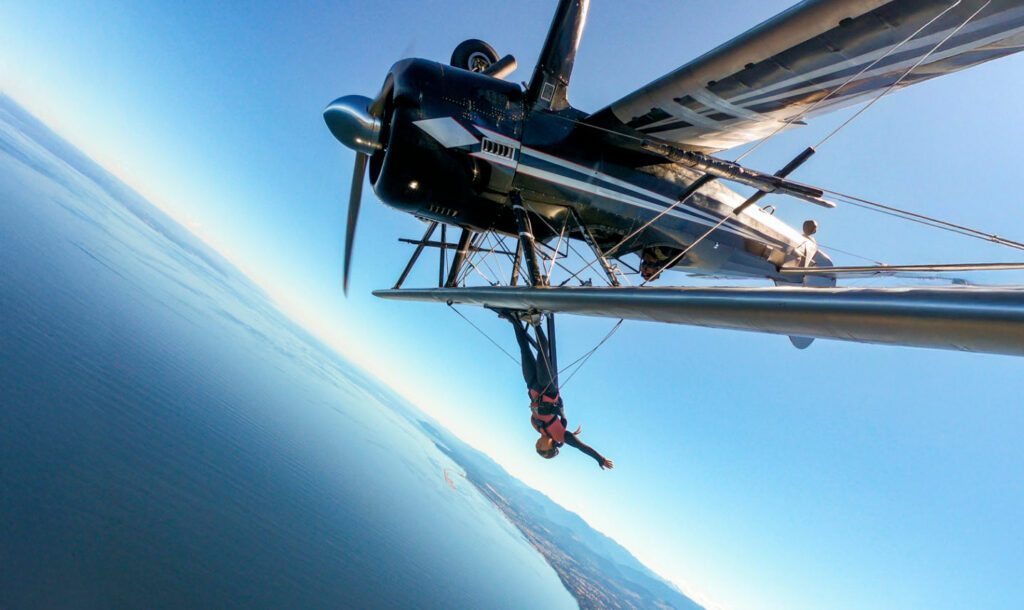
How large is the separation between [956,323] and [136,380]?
5507cm

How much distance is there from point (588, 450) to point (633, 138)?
5.08m

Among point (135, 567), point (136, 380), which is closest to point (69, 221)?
point (136, 380)

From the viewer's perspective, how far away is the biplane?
3.59 meters

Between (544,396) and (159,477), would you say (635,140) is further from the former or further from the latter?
(159,477)

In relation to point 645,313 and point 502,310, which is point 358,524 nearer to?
point 502,310

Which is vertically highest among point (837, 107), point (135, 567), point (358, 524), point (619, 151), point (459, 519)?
point (837, 107)

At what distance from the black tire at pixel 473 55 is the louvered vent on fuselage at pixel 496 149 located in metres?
3.28

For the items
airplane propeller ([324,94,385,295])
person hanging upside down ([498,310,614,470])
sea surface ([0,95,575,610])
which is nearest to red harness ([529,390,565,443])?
person hanging upside down ([498,310,614,470])

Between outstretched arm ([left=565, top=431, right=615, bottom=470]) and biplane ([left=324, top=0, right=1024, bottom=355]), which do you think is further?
outstretched arm ([left=565, top=431, right=615, bottom=470])

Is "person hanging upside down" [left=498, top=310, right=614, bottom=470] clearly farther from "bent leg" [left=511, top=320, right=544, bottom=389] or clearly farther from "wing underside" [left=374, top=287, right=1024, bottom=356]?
"wing underside" [left=374, top=287, right=1024, bottom=356]

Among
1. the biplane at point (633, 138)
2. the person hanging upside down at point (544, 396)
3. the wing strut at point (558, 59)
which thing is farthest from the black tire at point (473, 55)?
the person hanging upside down at point (544, 396)

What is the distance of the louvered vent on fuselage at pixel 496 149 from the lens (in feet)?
19.0

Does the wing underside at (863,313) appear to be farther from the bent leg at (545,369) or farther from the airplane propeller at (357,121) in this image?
the airplane propeller at (357,121)

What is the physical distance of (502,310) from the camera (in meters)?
6.93
